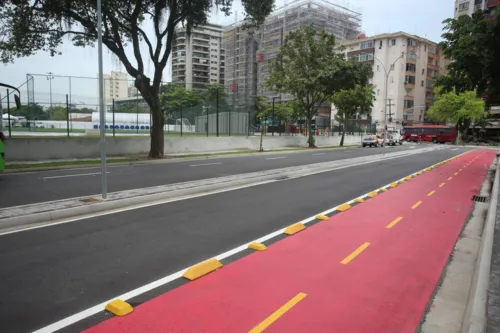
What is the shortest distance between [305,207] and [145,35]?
15840 millimetres

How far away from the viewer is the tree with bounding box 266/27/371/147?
3444cm

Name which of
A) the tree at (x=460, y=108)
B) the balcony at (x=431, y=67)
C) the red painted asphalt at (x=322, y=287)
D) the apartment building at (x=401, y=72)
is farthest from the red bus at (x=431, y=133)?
the red painted asphalt at (x=322, y=287)

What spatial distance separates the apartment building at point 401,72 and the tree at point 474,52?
49.7m

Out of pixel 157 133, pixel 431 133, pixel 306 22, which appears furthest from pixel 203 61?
pixel 157 133

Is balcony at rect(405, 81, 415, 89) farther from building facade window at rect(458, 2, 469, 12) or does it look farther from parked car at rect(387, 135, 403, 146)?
parked car at rect(387, 135, 403, 146)

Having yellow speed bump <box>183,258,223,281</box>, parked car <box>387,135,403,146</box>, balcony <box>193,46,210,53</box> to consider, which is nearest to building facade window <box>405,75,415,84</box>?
parked car <box>387,135,403,146</box>

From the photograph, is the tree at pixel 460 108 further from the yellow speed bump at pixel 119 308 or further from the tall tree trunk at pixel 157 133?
the yellow speed bump at pixel 119 308

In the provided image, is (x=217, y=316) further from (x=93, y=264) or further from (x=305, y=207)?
(x=305, y=207)

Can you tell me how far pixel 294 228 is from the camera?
6.68 m

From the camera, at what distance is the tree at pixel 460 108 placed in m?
53.4

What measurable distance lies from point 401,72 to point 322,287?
75.9m

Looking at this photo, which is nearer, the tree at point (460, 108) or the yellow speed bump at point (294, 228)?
the yellow speed bump at point (294, 228)

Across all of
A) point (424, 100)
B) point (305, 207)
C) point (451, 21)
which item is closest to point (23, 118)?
point (305, 207)

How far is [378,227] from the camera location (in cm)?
704
